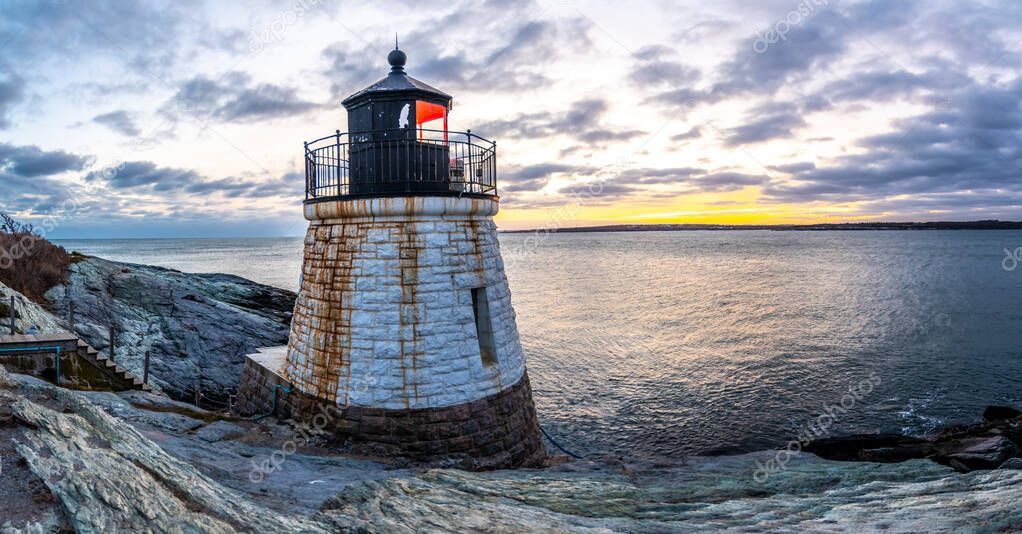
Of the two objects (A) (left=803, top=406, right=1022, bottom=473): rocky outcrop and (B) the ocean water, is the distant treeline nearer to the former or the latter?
(B) the ocean water

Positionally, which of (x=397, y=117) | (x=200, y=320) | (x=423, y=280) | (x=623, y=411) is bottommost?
(x=623, y=411)

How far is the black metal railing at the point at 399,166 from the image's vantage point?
30.5 ft

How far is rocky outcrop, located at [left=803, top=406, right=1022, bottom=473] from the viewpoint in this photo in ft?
32.8

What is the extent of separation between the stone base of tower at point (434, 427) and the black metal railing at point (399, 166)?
377 centimetres

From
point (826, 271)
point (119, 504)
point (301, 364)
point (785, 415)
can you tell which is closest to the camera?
point (119, 504)

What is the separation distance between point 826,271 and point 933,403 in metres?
57.1

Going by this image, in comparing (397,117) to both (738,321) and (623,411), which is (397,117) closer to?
(623,411)

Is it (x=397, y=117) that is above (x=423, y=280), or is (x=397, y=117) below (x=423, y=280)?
above

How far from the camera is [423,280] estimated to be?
9.02 metres

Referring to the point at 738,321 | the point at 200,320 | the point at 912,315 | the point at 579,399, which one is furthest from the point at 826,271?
the point at 200,320
